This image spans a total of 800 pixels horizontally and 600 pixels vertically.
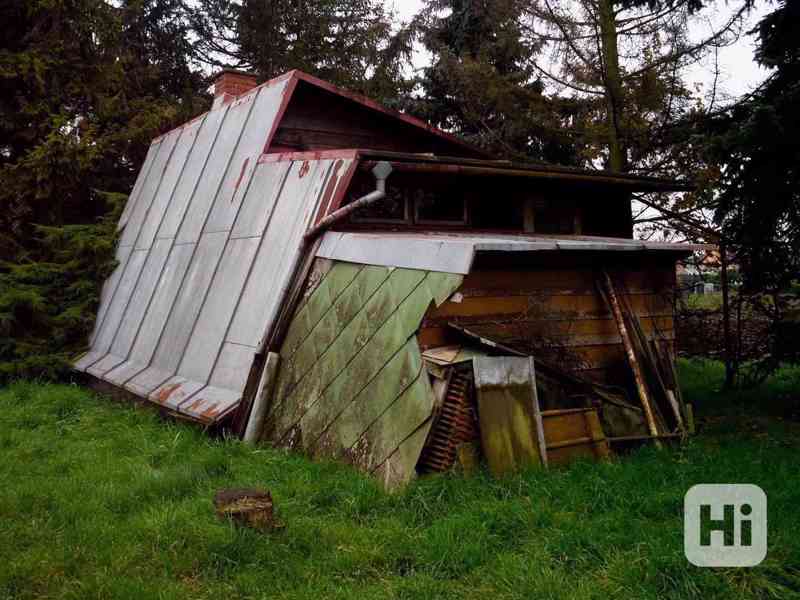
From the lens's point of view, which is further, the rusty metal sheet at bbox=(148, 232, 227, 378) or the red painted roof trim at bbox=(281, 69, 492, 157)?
the red painted roof trim at bbox=(281, 69, 492, 157)

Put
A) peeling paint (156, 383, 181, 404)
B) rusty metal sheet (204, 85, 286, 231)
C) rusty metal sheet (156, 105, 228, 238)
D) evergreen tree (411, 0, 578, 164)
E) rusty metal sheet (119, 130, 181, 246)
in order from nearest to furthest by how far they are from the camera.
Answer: peeling paint (156, 383, 181, 404), rusty metal sheet (204, 85, 286, 231), rusty metal sheet (156, 105, 228, 238), rusty metal sheet (119, 130, 181, 246), evergreen tree (411, 0, 578, 164)

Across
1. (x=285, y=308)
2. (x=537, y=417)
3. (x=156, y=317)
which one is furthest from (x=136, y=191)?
(x=537, y=417)

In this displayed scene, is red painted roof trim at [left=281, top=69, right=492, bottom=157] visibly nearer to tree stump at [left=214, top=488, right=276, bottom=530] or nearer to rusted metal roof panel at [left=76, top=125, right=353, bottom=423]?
rusted metal roof panel at [left=76, top=125, right=353, bottom=423]

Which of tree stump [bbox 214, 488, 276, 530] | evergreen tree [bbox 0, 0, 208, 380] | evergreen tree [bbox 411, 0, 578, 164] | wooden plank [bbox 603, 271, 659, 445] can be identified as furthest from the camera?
evergreen tree [bbox 411, 0, 578, 164]

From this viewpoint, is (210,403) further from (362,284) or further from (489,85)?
(489,85)

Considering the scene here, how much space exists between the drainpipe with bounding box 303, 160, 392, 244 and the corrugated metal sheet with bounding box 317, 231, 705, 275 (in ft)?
0.35

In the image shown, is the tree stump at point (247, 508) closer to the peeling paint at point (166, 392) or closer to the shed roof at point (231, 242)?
the shed roof at point (231, 242)

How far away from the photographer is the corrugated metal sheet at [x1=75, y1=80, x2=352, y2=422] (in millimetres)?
7746

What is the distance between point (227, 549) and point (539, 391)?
2.99m

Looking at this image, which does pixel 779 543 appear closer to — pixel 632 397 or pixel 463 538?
pixel 463 538

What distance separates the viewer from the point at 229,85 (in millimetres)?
12594

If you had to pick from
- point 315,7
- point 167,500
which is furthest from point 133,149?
point 167,500

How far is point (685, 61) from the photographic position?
11516 millimetres

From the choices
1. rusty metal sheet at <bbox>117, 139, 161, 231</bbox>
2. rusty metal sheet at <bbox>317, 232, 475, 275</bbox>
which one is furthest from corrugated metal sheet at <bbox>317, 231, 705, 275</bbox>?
rusty metal sheet at <bbox>117, 139, 161, 231</bbox>
